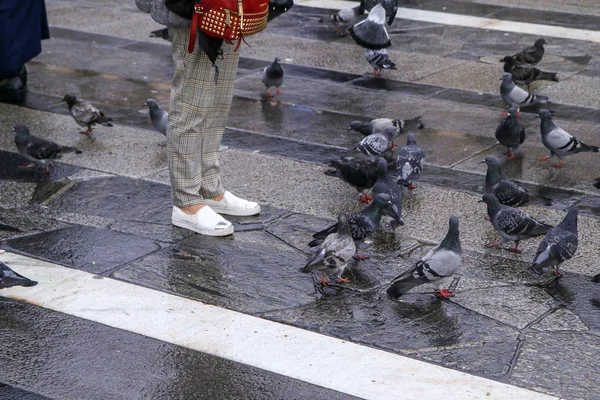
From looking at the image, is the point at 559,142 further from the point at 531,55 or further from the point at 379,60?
the point at 379,60

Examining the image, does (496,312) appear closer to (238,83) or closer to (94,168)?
(94,168)

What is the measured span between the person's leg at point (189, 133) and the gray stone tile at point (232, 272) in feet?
0.51

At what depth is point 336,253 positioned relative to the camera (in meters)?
5.59

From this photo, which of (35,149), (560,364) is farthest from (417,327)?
(35,149)

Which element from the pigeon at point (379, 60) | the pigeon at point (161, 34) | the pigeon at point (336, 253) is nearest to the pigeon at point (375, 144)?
the pigeon at point (336, 253)

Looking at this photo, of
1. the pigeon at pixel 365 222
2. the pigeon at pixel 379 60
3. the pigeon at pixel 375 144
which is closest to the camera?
the pigeon at pixel 365 222

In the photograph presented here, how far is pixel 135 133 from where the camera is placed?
880 cm

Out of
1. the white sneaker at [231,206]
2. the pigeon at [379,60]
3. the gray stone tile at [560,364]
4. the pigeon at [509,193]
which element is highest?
the gray stone tile at [560,364]

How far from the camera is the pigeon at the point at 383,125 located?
8438 mm

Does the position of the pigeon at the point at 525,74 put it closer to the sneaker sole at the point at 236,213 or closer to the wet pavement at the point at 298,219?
the wet pavement at the point at 298,219

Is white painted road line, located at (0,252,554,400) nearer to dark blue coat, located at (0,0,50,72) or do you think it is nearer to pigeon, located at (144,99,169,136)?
pigeon, located at (144,99,169,136)

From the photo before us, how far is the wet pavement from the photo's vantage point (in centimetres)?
482

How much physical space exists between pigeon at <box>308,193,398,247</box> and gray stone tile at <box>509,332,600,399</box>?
146 centimetres

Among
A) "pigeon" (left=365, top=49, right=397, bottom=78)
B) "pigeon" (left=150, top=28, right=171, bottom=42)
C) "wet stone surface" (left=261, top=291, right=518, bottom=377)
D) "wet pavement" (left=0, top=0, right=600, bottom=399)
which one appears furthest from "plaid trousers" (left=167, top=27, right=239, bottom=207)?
"pigeon" (left=150, top=28, right=171, bottom=42)
